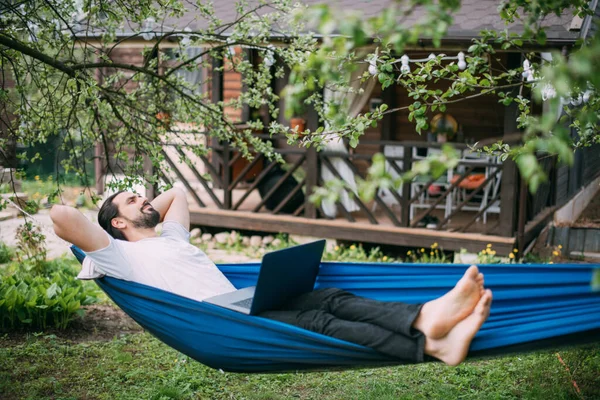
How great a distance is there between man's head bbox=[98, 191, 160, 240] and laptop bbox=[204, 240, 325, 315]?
514 millimetres

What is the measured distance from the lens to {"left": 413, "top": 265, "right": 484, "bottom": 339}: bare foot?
6.66ft

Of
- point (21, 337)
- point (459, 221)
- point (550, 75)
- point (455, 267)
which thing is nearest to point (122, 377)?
point (21, 337)

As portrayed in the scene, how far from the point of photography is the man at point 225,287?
2051mm

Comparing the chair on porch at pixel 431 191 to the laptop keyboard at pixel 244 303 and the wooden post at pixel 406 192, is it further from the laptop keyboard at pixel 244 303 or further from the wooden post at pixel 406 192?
the laptop keyboard at pixel 244 303

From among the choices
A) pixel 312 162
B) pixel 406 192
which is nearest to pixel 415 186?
pixel 406 192

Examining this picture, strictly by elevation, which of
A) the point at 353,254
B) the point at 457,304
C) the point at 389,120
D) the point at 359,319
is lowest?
the point at 353,254

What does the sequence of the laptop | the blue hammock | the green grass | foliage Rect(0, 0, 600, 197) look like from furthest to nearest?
the green grass < the laptop < the blue hammock < foliage Rect(0, 0, 600, 197)

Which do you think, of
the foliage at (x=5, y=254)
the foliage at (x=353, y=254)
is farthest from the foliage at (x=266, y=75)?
the foliage at (x=5, y=254)

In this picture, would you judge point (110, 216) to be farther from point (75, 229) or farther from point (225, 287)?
point (225, 287)

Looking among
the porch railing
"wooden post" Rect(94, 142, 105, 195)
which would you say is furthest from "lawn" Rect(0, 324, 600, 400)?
"wooden post" Rect(94, 142, 105, 195)

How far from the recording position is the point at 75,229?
8.20 feet

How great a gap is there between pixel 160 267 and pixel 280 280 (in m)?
0.60

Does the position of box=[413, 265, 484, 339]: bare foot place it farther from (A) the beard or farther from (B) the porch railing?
(B) the porch railing

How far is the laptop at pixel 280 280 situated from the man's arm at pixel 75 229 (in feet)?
1.65
